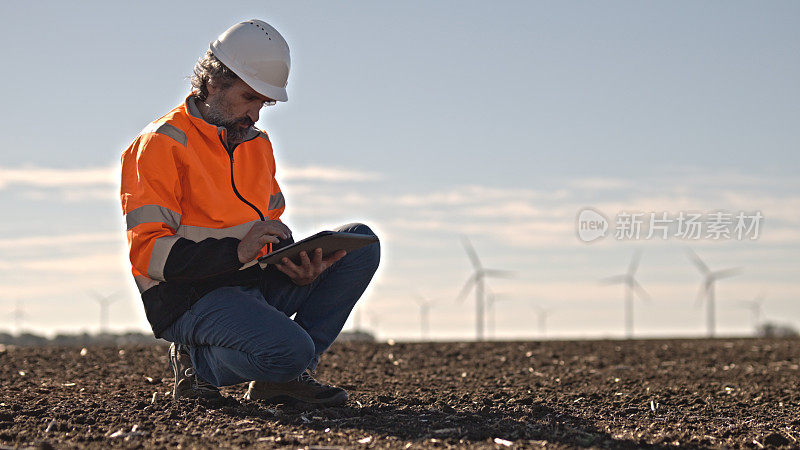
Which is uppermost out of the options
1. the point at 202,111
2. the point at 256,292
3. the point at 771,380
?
the point at 202,111

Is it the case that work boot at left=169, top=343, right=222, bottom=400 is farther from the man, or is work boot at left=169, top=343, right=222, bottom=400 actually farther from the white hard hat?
the white hard hat

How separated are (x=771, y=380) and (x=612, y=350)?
216 centimetres

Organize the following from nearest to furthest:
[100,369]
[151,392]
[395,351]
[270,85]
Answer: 1. [270,85]
2. [151,392]
3. [100,369]
4. [395,351]

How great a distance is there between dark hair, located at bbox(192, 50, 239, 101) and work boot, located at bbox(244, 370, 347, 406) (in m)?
1.81

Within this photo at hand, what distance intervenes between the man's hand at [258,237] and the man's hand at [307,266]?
179 millimetres

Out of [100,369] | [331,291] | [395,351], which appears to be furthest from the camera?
[395,351]

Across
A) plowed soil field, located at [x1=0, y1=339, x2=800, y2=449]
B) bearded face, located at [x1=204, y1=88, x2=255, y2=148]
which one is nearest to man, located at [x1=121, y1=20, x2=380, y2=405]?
bearded face, located at [x1=204, y1=88, x2=255, y2=148]

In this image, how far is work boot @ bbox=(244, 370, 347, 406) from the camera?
5.54 meters

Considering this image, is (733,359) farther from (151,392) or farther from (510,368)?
(151,392)

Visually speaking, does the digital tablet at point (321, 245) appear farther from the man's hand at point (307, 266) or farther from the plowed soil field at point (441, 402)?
the plowed soil field at point (441, 402)

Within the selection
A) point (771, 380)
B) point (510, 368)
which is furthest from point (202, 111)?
point (771, 380)

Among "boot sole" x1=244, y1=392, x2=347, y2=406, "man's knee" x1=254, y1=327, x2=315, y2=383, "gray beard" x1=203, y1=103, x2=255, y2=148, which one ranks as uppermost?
"gray beard" x1=203, y1=103, x2=255, y2=148

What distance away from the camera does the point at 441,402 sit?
5930mm

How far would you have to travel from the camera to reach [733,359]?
9.69 metres
